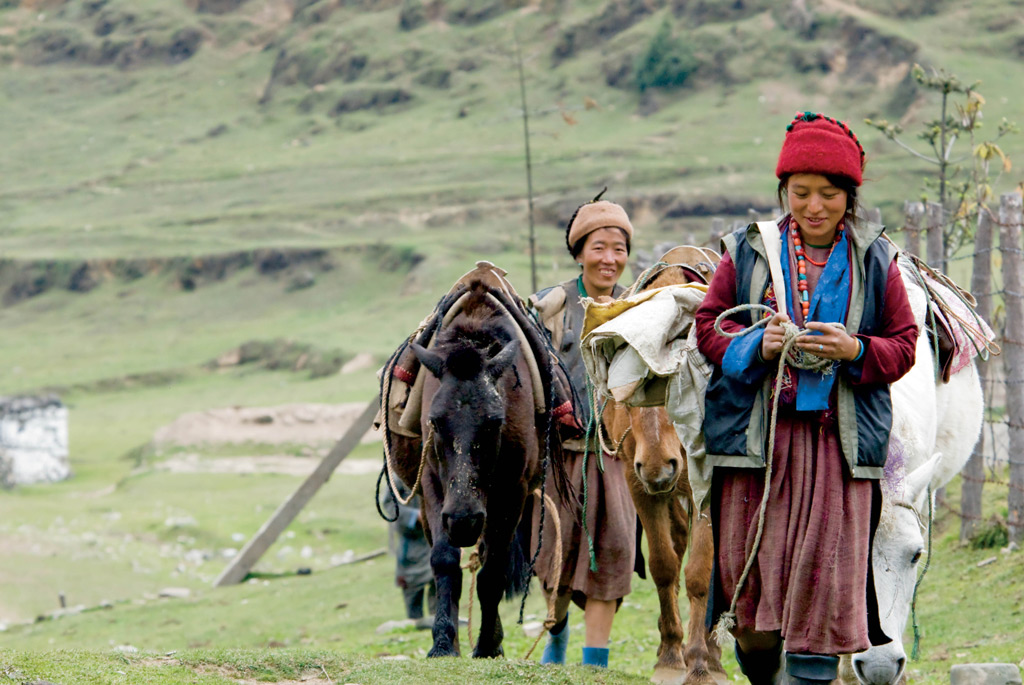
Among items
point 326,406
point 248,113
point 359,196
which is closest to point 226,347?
point 326,406

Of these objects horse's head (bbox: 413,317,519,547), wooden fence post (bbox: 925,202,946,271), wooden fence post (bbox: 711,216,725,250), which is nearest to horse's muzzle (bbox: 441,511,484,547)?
horse's head (bbox: 413,317,519,547)

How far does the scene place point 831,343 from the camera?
11.3 feet


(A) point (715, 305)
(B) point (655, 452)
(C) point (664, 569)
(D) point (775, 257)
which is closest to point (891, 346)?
(D) point (775, 257)

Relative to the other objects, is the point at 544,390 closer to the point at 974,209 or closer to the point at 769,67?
the point at 974,209

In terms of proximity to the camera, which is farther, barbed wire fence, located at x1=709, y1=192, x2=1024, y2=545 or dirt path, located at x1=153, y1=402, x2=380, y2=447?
dirt path, located at x1=153, y1=402, x2=380, y2=447

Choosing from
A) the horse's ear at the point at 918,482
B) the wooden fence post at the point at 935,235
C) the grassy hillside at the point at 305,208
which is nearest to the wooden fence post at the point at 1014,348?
the grassy hillside at the point at 305,208

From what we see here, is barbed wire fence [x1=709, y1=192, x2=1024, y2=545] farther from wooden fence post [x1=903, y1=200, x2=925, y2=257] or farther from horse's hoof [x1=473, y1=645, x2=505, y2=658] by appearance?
horse's hoof [x1=473, y1=645, x2=505, y2=658]

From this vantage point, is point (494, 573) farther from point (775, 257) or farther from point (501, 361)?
point (775, 257)

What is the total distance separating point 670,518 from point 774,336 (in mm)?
2373

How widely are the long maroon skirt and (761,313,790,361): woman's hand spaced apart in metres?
0.23

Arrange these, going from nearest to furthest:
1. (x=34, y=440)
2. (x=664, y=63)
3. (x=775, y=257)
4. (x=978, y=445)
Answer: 1. (x=775, y=257)
2. (x=978, y=445)
3. (x=34, y=440)
4. (x=664, y=63)

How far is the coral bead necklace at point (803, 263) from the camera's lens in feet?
11.9

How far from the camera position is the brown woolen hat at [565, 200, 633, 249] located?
571cm

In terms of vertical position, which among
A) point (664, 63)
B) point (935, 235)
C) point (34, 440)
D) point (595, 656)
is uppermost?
point (664, 63)
